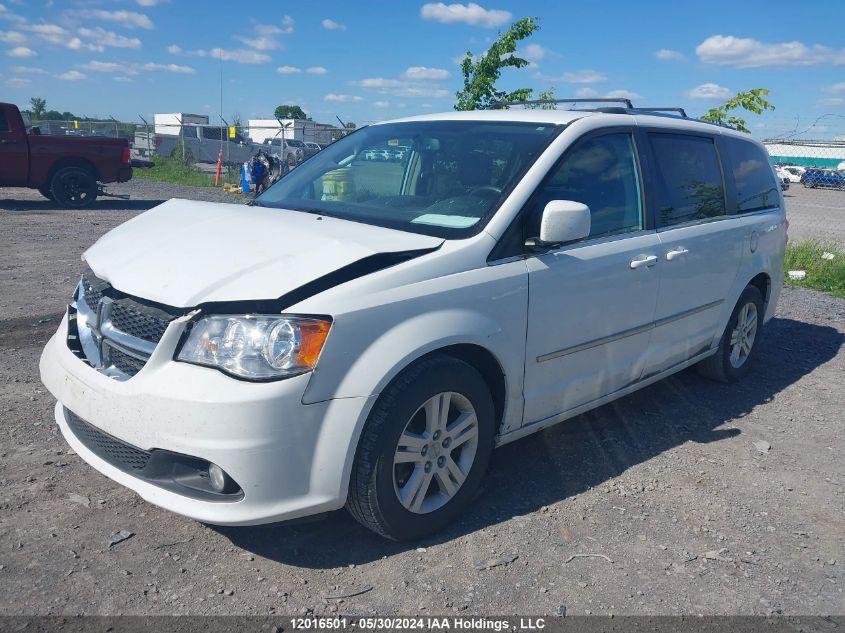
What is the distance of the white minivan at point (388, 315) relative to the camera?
274 cm

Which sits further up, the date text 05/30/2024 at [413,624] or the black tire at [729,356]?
the black tire at [729,356]

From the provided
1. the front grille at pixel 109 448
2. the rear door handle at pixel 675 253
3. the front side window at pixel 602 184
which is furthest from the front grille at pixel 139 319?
the rear door handle at pixel 675 253

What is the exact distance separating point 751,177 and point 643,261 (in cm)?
200

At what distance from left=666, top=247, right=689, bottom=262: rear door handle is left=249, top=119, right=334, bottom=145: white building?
1906 cm

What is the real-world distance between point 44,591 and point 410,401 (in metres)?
1.54

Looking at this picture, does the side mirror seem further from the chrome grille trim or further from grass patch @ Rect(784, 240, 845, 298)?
grass patch @ Rect(784, 240, 845, 298)

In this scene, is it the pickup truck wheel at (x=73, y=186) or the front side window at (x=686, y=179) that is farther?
the pickup truck wheel at (x=73, y=186)

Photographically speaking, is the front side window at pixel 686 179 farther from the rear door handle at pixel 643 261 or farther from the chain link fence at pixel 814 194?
the chain link fence at pixel 814 194

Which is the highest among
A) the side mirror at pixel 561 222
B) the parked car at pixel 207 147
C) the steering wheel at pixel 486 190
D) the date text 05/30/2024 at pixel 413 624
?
the parked car at pixel 207 147

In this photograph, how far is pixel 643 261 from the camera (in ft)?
13.5

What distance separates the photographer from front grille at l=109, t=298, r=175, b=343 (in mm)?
2862

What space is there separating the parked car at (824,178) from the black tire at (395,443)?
43804mm

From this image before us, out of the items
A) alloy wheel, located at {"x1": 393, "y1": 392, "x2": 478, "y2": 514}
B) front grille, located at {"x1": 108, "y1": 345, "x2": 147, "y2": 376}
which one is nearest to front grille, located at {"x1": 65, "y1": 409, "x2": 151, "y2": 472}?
front grille, located at {"x1": 108, "y1": 345, "x2": 147, "y2": 376}

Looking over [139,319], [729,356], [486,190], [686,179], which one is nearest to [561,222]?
[486,190]
